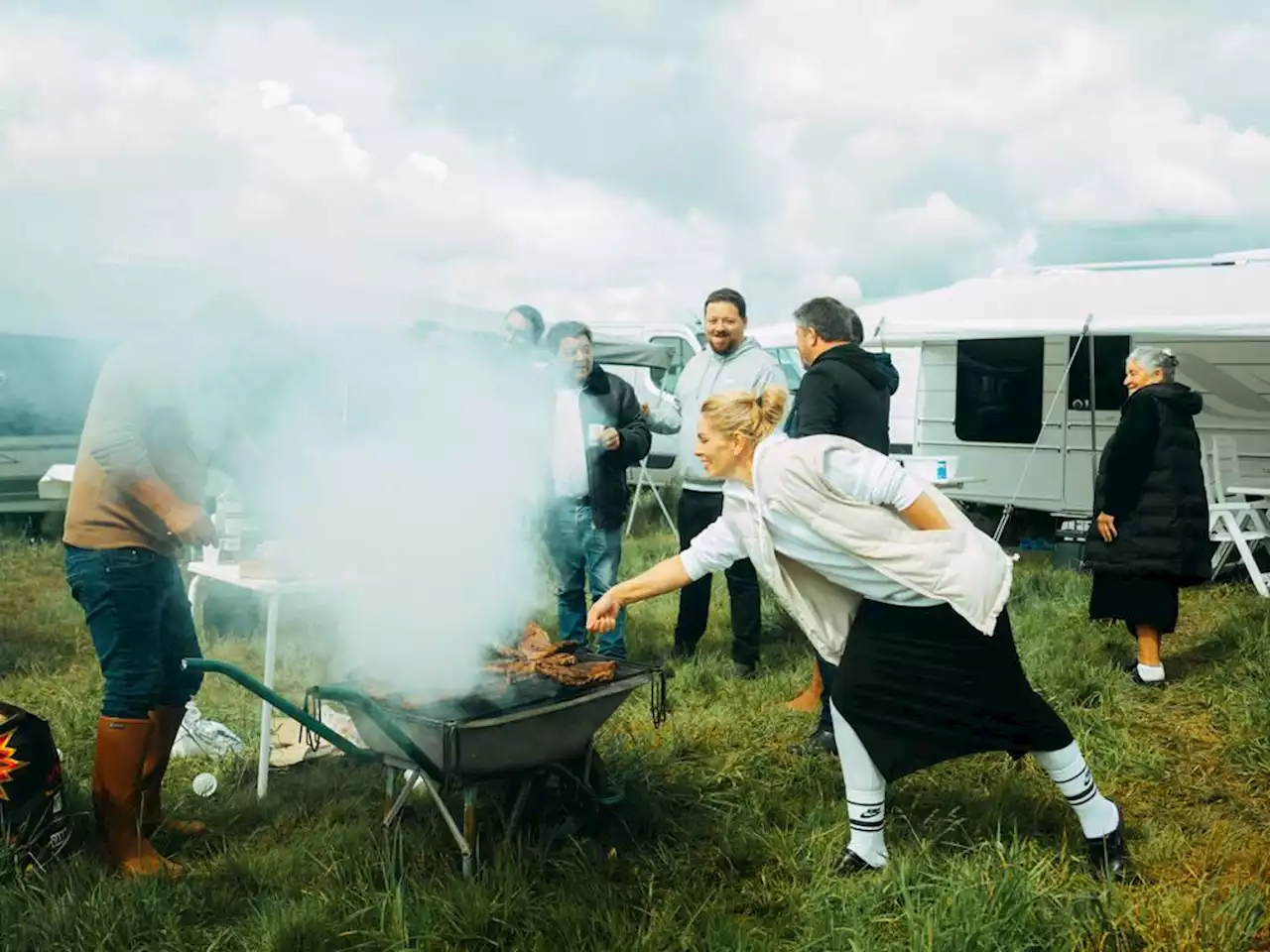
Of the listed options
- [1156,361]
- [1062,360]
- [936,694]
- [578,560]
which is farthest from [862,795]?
[1062,360]

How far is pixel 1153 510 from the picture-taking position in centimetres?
575

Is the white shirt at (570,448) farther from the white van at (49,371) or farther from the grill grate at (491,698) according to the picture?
the white van at (49,371)

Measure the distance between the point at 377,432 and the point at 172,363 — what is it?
1.27m

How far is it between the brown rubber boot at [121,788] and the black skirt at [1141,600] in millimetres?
4983

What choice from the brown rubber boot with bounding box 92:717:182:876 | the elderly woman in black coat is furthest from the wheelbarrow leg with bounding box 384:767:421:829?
the elderly woman in black coat

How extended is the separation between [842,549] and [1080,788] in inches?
45.0

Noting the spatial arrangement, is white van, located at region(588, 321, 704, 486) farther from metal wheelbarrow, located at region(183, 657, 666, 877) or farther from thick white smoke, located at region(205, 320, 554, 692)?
metal wheelbarrow, located at region(183, 657, 666, 877)

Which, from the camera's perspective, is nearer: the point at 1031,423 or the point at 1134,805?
the point at 1134,805

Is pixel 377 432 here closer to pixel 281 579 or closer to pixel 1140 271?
pixel 281 579

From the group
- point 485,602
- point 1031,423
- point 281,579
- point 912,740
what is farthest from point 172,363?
point 1031,423

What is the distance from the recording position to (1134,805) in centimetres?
416

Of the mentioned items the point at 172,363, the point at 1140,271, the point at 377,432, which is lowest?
the point at 377,432

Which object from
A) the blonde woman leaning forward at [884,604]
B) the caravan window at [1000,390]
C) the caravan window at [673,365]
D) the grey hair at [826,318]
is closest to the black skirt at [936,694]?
the blonde woman leaning forward at [884,604]

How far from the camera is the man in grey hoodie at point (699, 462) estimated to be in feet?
18.4
